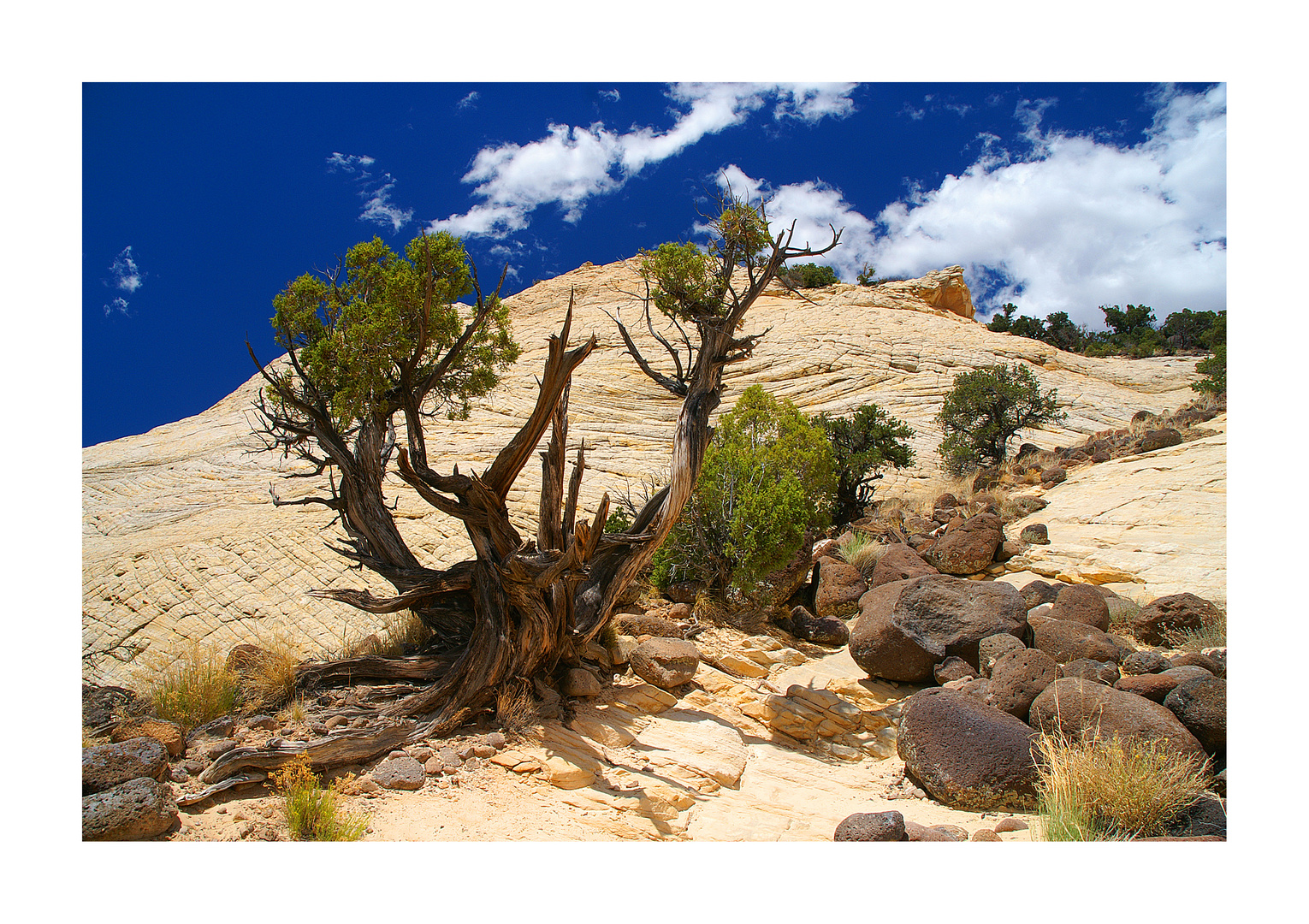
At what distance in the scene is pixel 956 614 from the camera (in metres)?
8.42

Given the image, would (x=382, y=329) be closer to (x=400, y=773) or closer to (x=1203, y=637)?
(x=400, y=773)

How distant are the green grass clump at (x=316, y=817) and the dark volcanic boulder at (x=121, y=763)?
834 millimetres

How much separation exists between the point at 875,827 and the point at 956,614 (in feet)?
15.2

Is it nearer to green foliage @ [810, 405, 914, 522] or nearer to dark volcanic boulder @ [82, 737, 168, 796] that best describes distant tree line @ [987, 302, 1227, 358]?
green foliage @ [810, 405, 914, 522]

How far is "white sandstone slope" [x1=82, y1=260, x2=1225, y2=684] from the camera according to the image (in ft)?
29.5

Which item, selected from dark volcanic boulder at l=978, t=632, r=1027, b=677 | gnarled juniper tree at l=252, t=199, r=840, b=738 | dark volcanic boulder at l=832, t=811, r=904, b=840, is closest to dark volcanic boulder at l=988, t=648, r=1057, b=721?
dark volcanic boulder at l=978, t=632, r=1027, b=677

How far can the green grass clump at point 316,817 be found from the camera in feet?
13.6

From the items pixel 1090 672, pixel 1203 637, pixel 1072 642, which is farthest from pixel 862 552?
pixel 1090 672

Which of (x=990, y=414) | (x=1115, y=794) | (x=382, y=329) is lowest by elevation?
(x=1115, y=794)

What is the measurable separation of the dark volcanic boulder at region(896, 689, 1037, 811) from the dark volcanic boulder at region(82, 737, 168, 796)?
5626 mm

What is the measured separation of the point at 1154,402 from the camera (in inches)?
1153

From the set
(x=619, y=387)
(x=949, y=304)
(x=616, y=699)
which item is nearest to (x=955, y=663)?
(x=616, y=699)

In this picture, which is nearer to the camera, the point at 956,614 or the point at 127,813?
the point at 127,813

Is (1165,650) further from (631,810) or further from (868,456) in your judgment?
(868,456)
